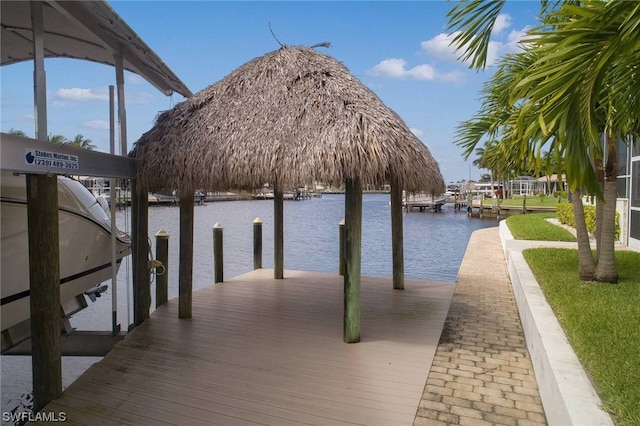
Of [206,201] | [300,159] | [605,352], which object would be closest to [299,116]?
[300,159]

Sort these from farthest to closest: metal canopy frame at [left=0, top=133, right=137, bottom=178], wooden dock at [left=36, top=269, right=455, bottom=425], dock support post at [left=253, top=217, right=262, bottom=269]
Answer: dock support post at [left=253, top=217, right=262, bottom=269], wooden dock at [left=36, top=269, right=455, bottom=425], metal canopy frame at [left=0, top=133, right=137, bottom=178]

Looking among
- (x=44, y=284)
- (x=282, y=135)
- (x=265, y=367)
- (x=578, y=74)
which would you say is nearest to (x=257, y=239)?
(x=282, y=135)

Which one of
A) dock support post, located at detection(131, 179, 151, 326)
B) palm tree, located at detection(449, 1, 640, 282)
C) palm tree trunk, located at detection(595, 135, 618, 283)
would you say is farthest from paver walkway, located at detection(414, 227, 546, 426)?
dock support post, located at detection(131, 179, 151, 326)

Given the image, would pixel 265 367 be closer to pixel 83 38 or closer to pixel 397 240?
pixel 397 240

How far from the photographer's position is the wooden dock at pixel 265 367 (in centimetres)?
375

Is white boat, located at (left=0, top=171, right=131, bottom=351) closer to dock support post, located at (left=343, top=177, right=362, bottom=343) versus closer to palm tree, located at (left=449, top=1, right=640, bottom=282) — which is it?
dock support post, located at (left=343, top=177, right=362, bottom=343)

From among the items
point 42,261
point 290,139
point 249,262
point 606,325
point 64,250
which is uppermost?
point 290,139

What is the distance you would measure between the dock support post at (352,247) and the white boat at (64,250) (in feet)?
12.0

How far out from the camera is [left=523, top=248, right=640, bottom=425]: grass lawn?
2.93 meters

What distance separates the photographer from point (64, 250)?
5926mm

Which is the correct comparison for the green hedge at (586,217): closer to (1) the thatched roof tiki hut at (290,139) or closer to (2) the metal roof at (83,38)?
(1) the thatched roof tiki hut at (290,139)

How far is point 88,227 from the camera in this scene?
21.1ft

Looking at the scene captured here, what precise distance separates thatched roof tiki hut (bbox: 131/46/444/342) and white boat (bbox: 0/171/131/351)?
3.89 ft

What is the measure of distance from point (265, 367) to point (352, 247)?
161 centimetres
